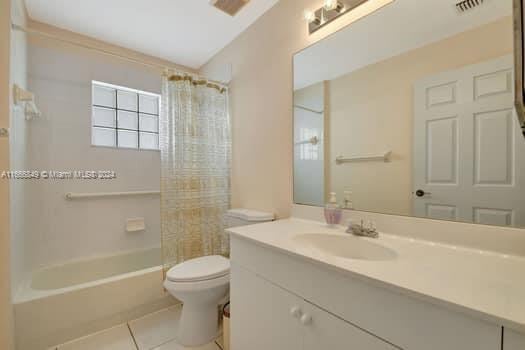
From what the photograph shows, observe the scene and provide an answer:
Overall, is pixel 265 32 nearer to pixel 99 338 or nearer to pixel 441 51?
pixel 441 51

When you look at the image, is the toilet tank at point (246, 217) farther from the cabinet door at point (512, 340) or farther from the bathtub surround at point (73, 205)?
the cabinet door at point (512, 340)

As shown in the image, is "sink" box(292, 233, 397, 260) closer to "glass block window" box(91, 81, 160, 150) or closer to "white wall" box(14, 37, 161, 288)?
"white wall" box(14, 37, 161, 288)

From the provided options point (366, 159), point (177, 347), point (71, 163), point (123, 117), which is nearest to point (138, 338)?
point (177, 347)

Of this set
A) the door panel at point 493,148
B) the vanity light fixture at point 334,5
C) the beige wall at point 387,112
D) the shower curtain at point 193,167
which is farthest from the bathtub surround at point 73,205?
the door panel at point 493,148

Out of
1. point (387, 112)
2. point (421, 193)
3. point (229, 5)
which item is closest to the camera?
point (421, 193)

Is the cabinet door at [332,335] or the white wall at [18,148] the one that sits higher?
the white wall at [18,148]

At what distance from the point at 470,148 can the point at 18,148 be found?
7.88ft

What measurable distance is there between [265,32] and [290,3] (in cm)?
26

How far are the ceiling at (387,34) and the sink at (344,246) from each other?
0.89 m

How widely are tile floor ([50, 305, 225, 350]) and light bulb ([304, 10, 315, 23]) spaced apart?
6.91 ft

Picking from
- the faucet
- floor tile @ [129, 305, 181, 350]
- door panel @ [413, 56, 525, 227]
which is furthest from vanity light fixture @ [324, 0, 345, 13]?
floor tile @ [129, 305, 181, 350]

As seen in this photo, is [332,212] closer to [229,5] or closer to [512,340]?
[512,340]

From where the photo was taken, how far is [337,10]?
4.08ft

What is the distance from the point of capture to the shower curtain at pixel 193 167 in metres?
1.76
